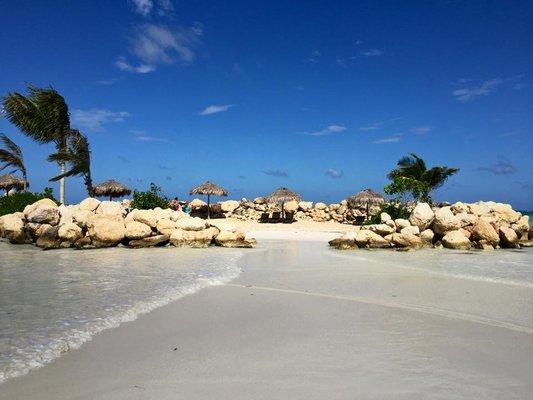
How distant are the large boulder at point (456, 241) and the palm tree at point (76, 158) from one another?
16850 millimetres

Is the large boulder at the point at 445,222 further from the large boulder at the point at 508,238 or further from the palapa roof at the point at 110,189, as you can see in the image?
the palapa roof at the point at 110,189

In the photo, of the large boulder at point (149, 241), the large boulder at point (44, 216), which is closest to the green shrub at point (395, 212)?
the large boulder at point (149, 241)

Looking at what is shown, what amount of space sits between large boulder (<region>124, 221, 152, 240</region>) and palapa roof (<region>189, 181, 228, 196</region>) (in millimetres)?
15063

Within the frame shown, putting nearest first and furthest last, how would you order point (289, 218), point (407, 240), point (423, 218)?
1. point (407, 240)
2. point (423, 218)
3. point (289, 218)

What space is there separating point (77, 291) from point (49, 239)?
9580 mm

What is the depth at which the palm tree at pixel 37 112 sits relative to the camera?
20.8 metres

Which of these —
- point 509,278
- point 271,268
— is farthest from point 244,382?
point 509,278

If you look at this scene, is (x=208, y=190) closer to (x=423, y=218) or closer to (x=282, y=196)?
(x=282, y=196)

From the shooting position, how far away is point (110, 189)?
29.3 m

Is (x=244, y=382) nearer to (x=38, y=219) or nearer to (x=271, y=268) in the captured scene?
(x=271, y=268)

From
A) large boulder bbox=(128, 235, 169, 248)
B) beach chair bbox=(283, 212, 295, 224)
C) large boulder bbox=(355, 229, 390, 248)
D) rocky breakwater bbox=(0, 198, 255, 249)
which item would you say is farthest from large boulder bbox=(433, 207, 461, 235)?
beach chair bbox=(283, 212, 295, 224)

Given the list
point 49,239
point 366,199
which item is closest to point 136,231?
point 49,239

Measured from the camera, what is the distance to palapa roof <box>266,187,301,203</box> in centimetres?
2994

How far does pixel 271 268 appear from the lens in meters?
9.56
